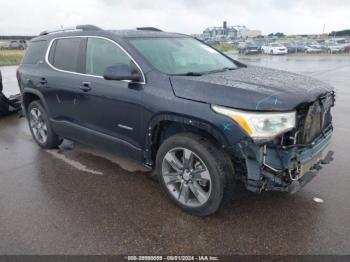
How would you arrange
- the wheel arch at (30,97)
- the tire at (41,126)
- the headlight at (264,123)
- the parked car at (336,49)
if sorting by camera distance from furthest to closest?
1. the parked car at (336,49)
2. the tire at (41,126)
3. the wheel arch at (30,97)
4. the headlight at (264,123)

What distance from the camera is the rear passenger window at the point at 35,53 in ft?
16.6

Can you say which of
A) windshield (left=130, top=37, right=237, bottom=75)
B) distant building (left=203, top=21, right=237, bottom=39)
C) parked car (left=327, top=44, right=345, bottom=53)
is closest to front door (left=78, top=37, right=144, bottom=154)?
windshield (left=130, top=37, right=237, bottom=75)

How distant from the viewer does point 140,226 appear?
3182mm

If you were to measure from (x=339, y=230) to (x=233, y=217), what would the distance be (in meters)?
0.97

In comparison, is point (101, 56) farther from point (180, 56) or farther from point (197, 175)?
point (197, 175)

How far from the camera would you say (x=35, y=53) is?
5211 millimetres

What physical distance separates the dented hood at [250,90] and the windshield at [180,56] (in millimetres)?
369

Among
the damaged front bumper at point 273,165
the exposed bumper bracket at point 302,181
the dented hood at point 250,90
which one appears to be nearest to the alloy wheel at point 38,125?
the dented hood at point 250,90

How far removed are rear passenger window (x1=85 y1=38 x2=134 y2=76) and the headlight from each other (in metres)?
1.52

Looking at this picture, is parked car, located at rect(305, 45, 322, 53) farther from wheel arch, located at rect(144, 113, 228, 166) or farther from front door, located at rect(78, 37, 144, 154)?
wheel arch, located at rect(144, 113, 228, 166)

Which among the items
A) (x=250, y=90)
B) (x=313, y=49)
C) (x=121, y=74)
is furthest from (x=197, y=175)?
(x=313, y=49)

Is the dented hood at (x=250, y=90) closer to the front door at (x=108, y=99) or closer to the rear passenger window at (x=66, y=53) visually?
the front door at (x=108, y=99)

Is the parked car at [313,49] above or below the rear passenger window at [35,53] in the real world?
below

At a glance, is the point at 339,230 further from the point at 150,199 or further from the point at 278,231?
the point at 150,199
